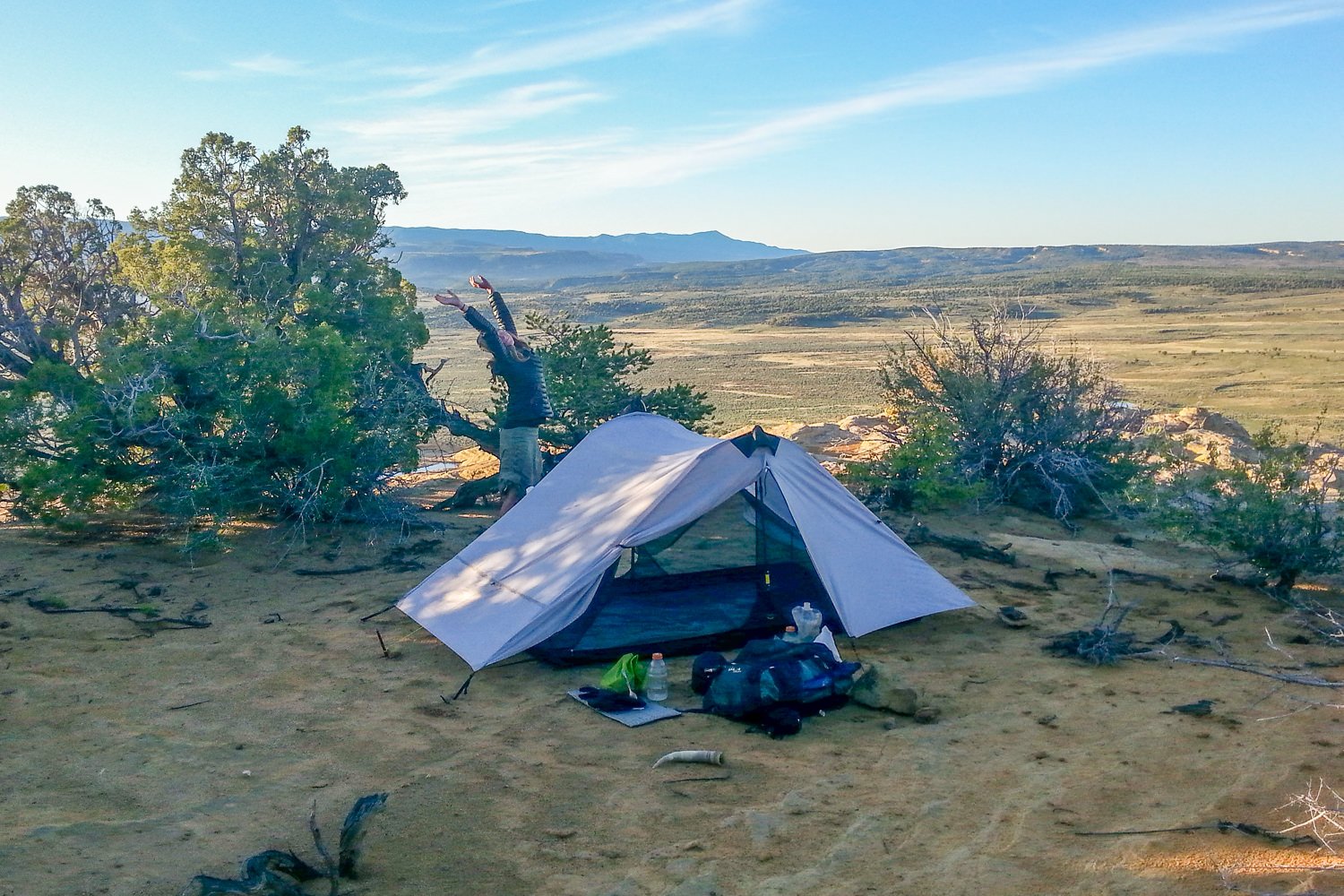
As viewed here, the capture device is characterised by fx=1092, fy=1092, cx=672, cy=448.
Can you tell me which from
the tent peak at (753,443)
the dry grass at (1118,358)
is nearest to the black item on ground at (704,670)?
the tent peak at (753,443)

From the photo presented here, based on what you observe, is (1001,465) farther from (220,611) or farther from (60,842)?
(60,842)

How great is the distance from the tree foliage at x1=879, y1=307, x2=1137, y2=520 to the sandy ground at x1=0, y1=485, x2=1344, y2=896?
3.69 m

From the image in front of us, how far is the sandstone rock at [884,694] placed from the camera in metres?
6.05

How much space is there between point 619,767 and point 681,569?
230cm

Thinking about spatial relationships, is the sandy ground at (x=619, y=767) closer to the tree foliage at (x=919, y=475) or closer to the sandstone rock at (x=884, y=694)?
the sandstone rock at (x=884, y=694)

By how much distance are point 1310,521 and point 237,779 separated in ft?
25.2

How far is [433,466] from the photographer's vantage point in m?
15.7

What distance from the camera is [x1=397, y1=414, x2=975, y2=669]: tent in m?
7.05

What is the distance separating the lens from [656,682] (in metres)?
6.34

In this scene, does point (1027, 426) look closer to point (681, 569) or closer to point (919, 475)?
point (919, 475)

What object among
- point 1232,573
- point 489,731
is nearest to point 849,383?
point 1232,573

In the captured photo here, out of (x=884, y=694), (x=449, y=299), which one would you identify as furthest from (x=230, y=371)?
(x=884, y=694)

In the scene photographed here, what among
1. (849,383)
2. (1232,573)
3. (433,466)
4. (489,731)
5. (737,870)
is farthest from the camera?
(849,383)

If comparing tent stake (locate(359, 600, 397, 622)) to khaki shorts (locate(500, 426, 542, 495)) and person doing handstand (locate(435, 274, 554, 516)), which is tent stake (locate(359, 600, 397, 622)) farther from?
khaki shorts (locate(500, 426, 542, 495))
